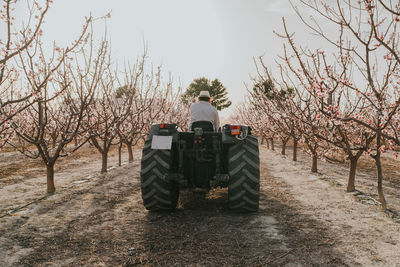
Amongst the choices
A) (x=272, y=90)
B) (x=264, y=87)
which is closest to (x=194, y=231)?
(x=272, y=90)

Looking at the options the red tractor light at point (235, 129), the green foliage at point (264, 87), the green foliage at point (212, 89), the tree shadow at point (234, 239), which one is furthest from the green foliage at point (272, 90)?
the green foliage at point (212, 89)

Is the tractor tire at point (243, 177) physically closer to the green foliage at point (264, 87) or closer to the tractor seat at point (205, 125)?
the tractor seat at point (205, 125)

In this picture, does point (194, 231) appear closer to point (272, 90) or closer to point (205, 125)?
point (205, 125)

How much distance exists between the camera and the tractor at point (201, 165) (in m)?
4.42

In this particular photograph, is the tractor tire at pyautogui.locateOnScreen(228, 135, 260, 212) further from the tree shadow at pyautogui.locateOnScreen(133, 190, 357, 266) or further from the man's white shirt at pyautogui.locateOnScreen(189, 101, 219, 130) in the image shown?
the man's white shirt at pyautogui.locateOnScreen(189, 101, 219, 130)

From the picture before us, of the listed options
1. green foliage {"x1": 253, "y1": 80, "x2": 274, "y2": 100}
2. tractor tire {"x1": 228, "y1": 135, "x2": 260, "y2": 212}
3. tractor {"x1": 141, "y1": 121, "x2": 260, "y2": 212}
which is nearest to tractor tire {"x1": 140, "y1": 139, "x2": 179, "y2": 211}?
tractor {"x1": 141, "y1": 121, "x2": 260, "y2": 212}

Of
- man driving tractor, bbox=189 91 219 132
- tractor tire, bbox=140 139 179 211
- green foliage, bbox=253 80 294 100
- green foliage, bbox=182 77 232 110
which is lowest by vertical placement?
tractor tire, bbox=140 139 179 211

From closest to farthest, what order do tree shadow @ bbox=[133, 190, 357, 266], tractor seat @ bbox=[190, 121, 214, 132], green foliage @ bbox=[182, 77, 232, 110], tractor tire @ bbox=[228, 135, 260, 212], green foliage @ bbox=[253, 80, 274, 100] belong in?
tree shadow @ bbox=[133, 190, 357, 266], tractor tire @ bbox=[228, 135, 260, 212], tractor seat @ bbox=[190, 121, 214, 132], green foliage @ bbox=[253, 80, 274, 100], green foliage @ bbox=[182, 77, 232, 110]

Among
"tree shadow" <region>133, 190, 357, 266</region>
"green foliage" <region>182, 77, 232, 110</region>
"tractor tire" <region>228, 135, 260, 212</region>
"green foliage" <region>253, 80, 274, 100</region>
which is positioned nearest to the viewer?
"tree shadow" <region>133, 190, 357, 266</region>

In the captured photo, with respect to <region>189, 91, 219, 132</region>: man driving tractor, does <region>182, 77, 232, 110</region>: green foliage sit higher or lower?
higher

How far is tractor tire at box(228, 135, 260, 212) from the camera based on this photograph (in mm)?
4402

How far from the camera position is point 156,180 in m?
4.48

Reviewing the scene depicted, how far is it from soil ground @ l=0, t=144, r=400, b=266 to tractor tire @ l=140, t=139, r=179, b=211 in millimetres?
254

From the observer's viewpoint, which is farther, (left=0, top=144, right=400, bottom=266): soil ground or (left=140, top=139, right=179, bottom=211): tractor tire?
(left=140, top=139, right=179, bottom=211): tractor tire
